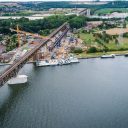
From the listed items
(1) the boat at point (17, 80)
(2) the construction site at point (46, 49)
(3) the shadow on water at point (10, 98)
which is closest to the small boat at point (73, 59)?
(2) the construction site at point (46, 49)

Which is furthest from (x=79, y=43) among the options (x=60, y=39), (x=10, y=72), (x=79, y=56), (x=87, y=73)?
(x=10, y=72)

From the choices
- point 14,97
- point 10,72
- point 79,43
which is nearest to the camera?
point 14,97

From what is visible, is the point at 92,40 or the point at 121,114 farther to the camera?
the point at 92,40

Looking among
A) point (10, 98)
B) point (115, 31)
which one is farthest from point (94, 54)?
point (10, 98)

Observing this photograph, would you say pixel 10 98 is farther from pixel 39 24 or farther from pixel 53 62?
pixel 39 24

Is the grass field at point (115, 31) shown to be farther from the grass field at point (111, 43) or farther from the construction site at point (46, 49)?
the construction site at point (46, 49)

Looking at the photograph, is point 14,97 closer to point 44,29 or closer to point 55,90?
point 55,90

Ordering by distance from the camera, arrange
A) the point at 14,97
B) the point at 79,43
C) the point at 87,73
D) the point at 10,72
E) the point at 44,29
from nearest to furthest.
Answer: the point at 14,97 → the point at 10,72 → the point at 87,73 → the point at 79,43 → the point at 44,29

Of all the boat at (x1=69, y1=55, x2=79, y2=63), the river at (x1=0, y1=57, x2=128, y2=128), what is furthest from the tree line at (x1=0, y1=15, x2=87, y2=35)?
the river at (x1=0, y1=57, x2=128, y2=128)
